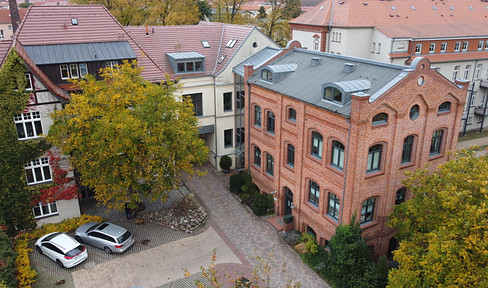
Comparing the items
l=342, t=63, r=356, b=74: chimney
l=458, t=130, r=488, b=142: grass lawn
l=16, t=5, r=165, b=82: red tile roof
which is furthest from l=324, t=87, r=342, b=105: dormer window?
l=458, t=130, r=488, b=142: grass lawn

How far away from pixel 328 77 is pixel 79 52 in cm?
1979

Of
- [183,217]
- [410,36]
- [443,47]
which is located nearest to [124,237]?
[183,217]

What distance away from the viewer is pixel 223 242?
94.3 ft

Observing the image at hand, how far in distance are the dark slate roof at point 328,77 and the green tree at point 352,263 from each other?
759 cm

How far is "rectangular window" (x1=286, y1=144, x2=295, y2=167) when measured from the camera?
2980 centimetres

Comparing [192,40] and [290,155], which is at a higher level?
[192,40]

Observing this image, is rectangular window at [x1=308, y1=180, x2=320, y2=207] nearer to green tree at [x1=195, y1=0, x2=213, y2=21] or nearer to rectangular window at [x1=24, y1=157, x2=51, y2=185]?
rectangular window at [x1=24, y1=157, x2=51, y2=185]

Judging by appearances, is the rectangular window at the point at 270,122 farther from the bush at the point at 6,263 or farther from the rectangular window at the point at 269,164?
the bush at the point at 6,263

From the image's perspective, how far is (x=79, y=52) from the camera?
101 ft

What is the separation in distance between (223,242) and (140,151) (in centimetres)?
919

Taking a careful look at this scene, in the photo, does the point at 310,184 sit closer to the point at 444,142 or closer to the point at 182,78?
the point at 444,142

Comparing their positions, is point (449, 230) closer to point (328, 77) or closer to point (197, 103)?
point (328, 77)

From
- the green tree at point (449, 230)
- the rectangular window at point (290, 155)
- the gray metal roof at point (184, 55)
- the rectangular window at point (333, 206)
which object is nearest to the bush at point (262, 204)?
the rectangular window at point (290, 155)

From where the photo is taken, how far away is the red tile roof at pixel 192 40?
37.7 m
